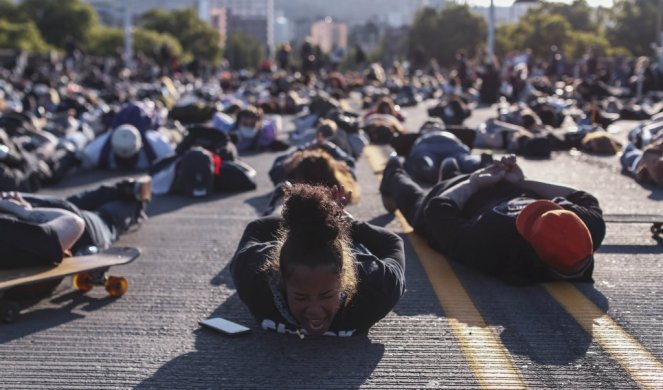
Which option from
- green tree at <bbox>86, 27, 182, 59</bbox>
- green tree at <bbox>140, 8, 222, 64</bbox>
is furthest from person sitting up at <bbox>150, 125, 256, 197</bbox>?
green tree at <bbox>140, 8, 222, 64</bbox>

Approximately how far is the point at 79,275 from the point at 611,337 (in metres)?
2.95

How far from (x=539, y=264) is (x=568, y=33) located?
72.9m

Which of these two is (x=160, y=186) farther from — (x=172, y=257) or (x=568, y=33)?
(x=568, y=33)

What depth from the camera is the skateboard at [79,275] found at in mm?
4410

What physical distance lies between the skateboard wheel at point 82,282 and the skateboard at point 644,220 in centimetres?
370

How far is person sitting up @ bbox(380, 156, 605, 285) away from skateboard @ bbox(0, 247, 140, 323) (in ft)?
6.63

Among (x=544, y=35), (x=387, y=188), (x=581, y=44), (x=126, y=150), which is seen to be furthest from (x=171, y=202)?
(x=544, y=35)

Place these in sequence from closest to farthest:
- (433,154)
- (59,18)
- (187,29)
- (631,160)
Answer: (433,154), (631,160), (59,18), (187,29)

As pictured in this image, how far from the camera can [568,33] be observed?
7356cm

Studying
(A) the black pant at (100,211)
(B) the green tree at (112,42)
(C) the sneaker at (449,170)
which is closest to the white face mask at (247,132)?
(C) the sneaker at (449,170)

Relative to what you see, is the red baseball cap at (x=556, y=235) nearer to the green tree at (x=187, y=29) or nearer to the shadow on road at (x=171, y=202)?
the shadow on road at (x=171, y=202)

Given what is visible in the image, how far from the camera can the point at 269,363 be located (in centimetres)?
375

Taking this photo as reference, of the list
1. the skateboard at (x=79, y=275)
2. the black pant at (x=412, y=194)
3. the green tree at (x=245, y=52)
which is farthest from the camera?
the green tree at (x=245, y=52)

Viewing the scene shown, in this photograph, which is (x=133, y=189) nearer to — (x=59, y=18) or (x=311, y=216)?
(x=311, y=216)
